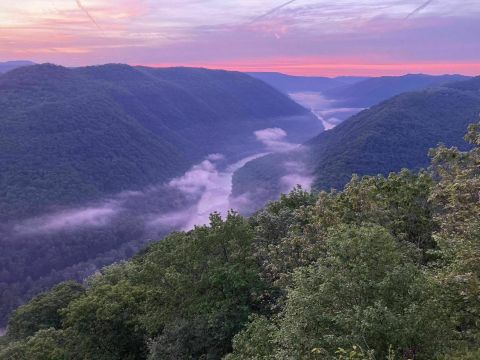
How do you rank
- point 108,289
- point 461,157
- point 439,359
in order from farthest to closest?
1. point 108,289
2. point 461,157
3. point 439,359

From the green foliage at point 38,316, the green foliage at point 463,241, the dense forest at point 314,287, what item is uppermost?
the green foliage at point 463,241

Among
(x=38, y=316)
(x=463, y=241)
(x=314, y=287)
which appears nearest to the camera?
(x=463, y=241)

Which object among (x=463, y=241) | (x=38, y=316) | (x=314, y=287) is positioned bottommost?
(x=38, y=316)

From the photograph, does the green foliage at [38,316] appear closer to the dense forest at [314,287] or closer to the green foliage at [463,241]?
the dense forest at [314,287]

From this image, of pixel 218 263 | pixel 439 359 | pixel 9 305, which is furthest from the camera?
pixel 9 305

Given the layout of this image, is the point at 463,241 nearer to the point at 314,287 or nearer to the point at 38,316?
the point at 314,287

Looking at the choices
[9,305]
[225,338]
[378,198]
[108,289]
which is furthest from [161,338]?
[9,305]

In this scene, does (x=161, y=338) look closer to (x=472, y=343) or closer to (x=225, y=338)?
(x=225, y=338)

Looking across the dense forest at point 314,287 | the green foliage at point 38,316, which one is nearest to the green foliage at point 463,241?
the dense forest at point 314,287

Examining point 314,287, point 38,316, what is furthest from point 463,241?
point 38,316
